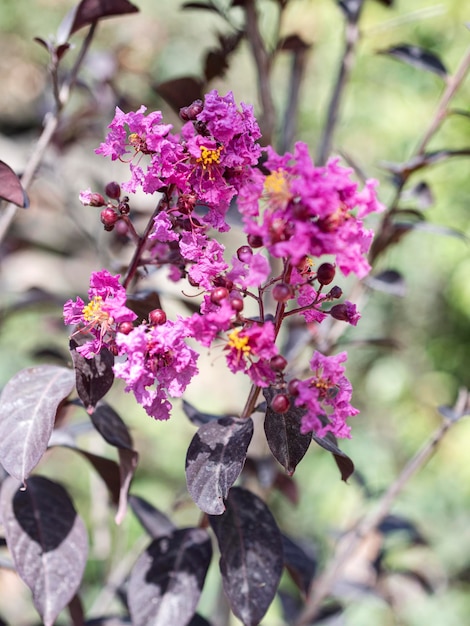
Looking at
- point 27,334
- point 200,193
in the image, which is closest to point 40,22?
point 27,334

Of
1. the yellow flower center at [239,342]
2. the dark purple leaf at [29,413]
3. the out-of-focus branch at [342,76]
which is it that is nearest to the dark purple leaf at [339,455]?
the yellow flower center at [239,342]

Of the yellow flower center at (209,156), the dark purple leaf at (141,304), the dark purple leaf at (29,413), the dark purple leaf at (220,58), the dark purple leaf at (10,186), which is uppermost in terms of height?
the dark purple leaf at (220,58)

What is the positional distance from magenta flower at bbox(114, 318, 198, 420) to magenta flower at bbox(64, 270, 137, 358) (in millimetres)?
22

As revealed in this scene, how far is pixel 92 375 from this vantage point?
0.58 m

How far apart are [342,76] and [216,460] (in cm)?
72

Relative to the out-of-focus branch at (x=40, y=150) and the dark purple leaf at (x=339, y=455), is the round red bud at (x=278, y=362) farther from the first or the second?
the out-of-focus branch at (x=40, y=150)

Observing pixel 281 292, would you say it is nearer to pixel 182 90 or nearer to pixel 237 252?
pixel 237 252

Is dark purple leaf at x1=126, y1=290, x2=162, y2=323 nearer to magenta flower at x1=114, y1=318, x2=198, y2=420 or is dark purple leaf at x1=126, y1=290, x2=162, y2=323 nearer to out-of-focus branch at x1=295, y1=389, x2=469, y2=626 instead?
magenta flower at x1=114, y1=318, x2=198, y2=420

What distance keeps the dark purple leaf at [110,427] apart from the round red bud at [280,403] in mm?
193

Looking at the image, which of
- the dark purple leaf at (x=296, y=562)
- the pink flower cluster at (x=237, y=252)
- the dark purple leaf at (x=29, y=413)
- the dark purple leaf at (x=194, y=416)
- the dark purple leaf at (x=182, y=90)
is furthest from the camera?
the dark purple leaf at (x=182, y=90)

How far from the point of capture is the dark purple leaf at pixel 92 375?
0.57m

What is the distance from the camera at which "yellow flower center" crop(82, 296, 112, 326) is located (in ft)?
1.82

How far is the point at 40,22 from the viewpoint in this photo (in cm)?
448

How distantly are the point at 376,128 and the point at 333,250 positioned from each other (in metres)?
2.88
